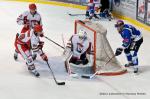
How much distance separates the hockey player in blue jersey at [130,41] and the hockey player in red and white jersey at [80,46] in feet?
1.65

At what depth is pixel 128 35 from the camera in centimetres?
694

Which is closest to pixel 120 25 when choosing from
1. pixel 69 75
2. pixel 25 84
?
pixel 69 75

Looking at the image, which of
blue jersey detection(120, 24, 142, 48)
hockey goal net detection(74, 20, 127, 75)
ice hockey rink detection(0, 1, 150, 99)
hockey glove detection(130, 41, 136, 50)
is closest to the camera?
ice hockey rink detection(0, 1, 150, 99)

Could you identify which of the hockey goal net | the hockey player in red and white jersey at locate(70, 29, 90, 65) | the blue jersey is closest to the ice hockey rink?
the hockey goal net

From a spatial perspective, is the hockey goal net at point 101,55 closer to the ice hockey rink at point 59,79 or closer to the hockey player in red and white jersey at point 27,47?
the ice hockey rink at point 59,79

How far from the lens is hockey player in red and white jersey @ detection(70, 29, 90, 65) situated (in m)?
6.92

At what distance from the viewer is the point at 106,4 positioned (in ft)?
40.0

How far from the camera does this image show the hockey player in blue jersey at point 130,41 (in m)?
6.93

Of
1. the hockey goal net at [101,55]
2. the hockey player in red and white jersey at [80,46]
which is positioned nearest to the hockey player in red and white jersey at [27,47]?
the hockey player in red and white jersey at [80,46]

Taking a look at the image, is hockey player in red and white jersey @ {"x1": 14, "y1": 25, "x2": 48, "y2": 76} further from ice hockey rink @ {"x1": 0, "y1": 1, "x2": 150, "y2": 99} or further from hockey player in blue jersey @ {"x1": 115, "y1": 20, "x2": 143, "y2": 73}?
hockey player in blue jersey @ {"x1": 115, "y1": 20, "x2": 143, "y2": 73}

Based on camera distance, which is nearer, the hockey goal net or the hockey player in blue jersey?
the hockey player in blue jersey

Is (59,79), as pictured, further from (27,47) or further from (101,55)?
(101,55)

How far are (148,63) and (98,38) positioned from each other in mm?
1190

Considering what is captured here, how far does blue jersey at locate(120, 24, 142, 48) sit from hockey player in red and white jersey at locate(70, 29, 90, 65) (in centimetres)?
56
